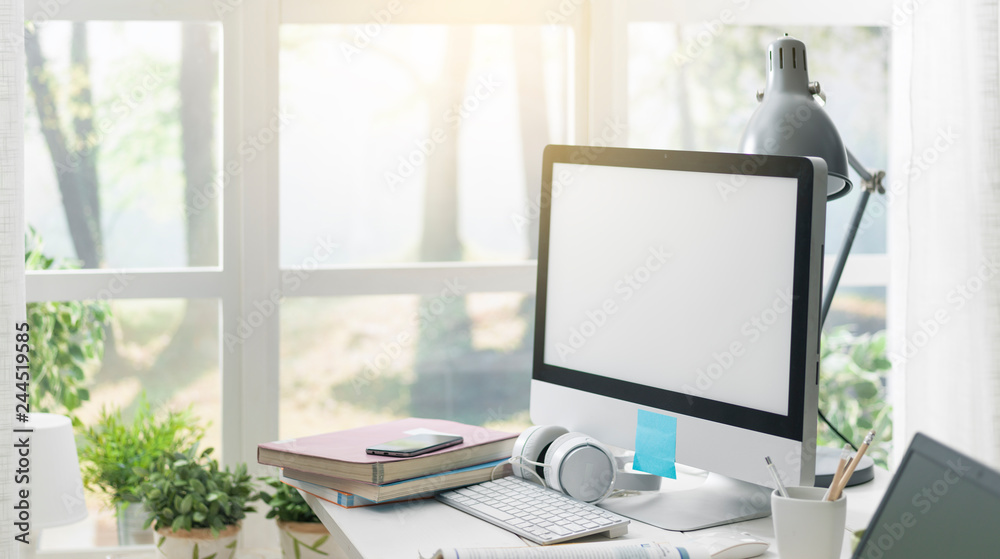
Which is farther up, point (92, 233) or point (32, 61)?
point (32, 61)

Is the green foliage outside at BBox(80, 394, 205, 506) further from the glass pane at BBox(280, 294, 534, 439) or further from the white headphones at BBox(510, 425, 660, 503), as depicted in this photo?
the white headphones at BBox(510, 425, 660, 503)

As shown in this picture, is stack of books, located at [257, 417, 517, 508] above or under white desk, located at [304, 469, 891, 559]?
above

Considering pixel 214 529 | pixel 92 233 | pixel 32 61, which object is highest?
pixel 32 61

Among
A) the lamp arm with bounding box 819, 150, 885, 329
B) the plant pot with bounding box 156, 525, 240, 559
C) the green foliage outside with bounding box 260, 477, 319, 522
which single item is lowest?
the plant pot with bounding box 156, 525, 240, 559

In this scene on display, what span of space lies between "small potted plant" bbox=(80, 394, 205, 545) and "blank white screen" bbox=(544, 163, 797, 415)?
0.86m

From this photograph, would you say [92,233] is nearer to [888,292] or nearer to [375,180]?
[375,180]

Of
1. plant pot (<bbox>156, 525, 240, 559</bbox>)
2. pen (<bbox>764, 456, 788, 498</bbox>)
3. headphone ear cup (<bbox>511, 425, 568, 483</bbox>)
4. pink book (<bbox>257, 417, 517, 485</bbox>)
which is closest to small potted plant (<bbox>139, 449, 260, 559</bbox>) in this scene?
plant pot (<bbox>156, 525, 240, 559</bbox>)

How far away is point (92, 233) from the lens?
5.70ft

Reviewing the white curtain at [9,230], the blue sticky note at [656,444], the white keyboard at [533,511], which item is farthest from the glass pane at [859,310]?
the white curtain at [9,230]

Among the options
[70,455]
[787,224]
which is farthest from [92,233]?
[787,224]

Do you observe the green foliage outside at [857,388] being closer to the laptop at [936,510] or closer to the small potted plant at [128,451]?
the laptop at [936,510]

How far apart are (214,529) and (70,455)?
1.05ft

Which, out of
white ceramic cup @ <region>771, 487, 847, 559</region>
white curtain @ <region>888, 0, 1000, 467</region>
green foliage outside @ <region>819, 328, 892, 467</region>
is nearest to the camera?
white ceramic cup @ <region>771, 487, 847, 559</region>

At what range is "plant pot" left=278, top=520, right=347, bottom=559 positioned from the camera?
1.47 meters
